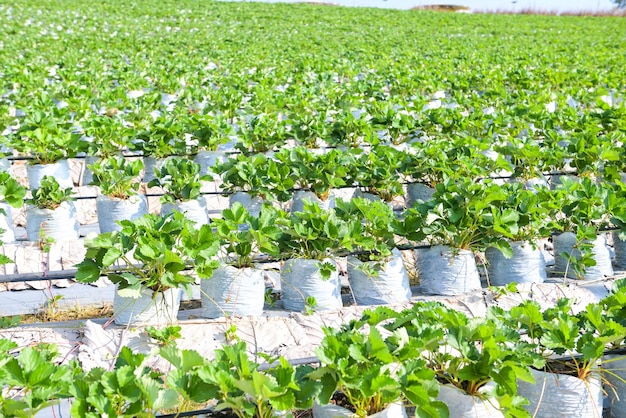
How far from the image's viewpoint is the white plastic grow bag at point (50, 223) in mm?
4602

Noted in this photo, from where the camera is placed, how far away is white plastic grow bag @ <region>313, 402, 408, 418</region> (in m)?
2.51

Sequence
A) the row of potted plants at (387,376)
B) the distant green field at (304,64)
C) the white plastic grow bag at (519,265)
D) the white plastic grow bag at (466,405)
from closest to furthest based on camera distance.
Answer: the row of potted plants at (387,376) → the white plastic grow bag at (466,405) → the white plastic grow bag at (519,265) → the distant green field at (304,64)

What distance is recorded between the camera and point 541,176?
219 inches

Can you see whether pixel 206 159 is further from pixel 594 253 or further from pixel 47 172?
pixel 594 253

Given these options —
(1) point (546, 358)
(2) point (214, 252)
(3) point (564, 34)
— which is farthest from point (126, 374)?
(3) point (564, 34)

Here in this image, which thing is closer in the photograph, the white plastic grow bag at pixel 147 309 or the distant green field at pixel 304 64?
the white plastic grow bag at pixel 147 309

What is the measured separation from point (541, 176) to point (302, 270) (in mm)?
2638

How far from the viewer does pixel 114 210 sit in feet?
15.5

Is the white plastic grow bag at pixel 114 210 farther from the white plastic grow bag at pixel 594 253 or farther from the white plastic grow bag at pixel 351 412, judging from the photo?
the white plastic grow bag at pixel 594 253

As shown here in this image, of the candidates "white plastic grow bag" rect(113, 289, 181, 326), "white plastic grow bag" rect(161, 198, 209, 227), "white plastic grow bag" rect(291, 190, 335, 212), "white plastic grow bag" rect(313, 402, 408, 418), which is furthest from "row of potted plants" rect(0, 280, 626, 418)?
"white plastic grow bag" rect(291, 190, 335, 212)

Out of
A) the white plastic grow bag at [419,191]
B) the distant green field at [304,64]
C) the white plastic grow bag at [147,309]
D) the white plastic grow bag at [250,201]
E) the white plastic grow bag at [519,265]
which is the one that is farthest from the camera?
the distant green field at [304,64]

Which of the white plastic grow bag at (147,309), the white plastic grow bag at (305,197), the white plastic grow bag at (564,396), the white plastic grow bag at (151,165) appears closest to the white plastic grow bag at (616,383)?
the white plastic grow bag at (564,396)

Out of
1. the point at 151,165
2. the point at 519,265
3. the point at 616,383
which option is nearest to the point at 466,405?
the point at 616,383

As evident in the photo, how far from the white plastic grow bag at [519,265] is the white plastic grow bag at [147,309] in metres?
1.91
